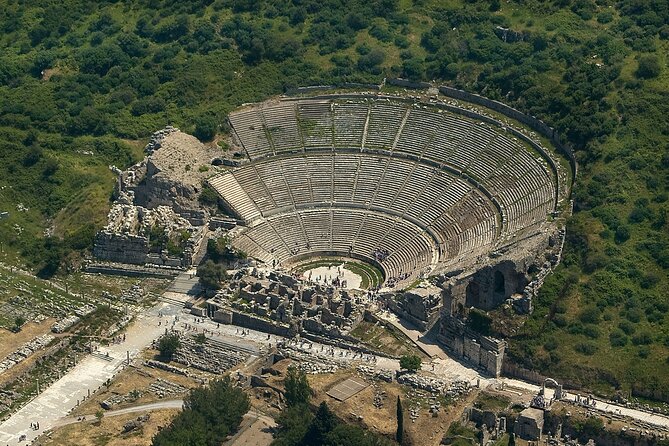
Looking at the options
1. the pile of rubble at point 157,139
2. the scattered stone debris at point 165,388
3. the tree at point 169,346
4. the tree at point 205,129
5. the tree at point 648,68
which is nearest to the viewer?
the scattered stone debris at point 165,388

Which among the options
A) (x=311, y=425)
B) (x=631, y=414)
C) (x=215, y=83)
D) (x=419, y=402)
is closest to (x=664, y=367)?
(x=631, y=414)

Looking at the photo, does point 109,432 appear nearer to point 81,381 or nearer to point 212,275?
point 81,381

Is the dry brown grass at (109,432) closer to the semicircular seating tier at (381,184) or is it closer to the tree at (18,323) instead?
the tree at (18,323)

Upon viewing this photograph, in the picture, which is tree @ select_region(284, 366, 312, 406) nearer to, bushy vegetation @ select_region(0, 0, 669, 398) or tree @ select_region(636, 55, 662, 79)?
bushy vegetation @ select_region(0, 0, 669, 398)

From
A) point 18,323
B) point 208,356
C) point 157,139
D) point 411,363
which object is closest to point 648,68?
point 411,363

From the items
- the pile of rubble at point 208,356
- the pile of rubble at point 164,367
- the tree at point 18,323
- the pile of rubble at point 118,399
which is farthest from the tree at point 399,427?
the tree at point 18,323

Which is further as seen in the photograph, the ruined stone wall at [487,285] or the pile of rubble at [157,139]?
the pile of rubble at [157,139]

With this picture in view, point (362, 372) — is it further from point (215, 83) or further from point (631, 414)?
point (215, 83)
